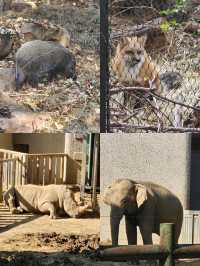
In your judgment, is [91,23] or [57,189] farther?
[57,189]

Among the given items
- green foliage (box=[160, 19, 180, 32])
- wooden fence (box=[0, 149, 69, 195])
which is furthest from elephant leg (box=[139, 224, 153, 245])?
green foliage (box=[160, 19, 180, 32])

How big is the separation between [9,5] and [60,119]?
3.11 ft

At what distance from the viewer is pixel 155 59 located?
4.58 m

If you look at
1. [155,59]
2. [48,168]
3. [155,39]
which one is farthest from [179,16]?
[48,168]

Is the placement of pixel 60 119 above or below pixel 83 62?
below

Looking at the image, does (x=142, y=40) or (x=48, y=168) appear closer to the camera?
(x=142, y=40)

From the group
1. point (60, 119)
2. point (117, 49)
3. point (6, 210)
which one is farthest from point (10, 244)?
point (117, 49)

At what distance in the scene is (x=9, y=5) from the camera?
15.0ft

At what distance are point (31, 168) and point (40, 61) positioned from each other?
98 centimetres

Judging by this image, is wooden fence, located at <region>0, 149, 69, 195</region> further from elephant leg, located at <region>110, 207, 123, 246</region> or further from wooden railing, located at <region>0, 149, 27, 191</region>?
elephant leg, located at <region>110, 207, 123, 246</region>

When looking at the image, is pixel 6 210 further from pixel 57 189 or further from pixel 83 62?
pixel 83 62

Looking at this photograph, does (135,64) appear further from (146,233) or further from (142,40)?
(146,233)

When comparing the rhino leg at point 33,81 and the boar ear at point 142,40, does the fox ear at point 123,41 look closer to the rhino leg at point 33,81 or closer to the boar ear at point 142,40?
the boar ear at point 142,40

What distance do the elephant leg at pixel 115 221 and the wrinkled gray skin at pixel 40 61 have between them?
1.17 meters
